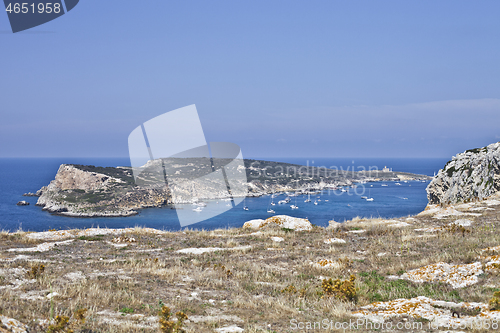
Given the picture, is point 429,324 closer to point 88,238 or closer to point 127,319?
point 127,319

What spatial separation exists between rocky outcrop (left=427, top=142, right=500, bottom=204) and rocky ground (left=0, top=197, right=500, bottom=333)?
16.6 m

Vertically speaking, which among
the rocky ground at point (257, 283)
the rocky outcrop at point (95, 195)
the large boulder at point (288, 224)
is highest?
the rocky ground at point (257, 283)

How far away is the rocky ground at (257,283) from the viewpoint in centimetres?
625

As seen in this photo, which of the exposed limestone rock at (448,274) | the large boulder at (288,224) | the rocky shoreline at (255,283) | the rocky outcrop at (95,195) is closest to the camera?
the rocky shoreline at (255,283)

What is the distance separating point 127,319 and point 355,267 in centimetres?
812

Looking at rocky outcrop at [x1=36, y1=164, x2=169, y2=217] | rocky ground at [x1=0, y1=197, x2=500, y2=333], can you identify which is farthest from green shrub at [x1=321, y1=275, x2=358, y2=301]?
rocky outcrop at [x1=36, y1=164, x2=169, y2=217]

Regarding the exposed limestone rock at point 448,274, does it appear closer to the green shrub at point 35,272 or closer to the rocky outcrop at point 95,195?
the green shrub at point 35,272

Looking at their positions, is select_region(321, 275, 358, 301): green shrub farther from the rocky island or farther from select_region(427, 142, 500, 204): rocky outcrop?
the rocky island

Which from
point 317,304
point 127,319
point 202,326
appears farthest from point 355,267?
point 127,319

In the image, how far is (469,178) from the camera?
33.0 meters

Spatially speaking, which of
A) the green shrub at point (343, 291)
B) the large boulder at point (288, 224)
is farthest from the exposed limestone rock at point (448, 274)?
the large boulder at point (288, 224)

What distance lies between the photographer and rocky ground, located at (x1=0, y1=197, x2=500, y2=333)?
20.5ft

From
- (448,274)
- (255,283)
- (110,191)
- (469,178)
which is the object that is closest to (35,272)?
(255,283)

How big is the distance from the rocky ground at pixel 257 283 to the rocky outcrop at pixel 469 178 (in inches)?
654
